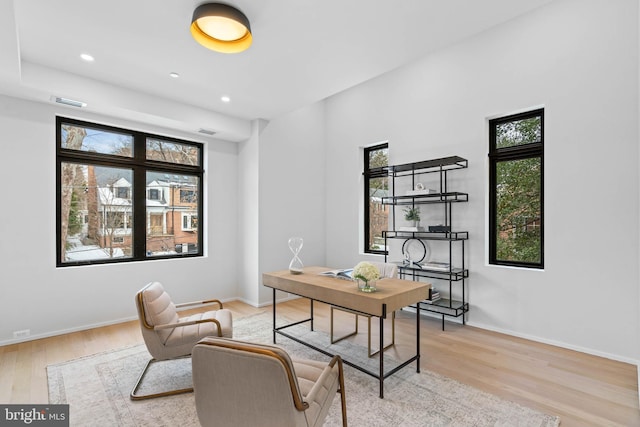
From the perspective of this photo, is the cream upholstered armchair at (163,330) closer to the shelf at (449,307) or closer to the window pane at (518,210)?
the shelf at (449,307)

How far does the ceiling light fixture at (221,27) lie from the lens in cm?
233

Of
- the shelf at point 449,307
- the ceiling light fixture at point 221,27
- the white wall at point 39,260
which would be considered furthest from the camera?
the shelf at point 449,307

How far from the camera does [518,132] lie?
3.77 metres

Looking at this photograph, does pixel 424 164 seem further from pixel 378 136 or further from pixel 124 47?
pixel 124 47

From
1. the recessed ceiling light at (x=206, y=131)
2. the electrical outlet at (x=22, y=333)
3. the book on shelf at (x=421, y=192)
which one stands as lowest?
the electrical outlet at (x=22, y=333)

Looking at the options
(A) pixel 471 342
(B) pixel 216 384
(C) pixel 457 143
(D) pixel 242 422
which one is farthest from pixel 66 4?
(A) pixel 471 342

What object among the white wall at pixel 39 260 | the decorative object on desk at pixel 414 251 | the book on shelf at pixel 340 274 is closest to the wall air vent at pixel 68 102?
the white wall at pixel 39 260

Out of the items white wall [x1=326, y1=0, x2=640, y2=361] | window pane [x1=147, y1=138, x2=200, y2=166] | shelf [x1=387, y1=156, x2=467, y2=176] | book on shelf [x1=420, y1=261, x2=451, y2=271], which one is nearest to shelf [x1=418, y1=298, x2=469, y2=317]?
white wall [x1=326, y1=0, x2=640, y2=361]

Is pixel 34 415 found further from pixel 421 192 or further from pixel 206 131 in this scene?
pixel 421 192

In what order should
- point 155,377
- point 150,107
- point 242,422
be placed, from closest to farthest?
point 242,422
point 155,377
point 150,107

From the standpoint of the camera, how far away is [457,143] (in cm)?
413

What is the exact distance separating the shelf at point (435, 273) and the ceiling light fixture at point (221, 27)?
10.2ft

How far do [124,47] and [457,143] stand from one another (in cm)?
381

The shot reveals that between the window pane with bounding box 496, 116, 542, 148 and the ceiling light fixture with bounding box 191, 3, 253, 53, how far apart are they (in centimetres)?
310
